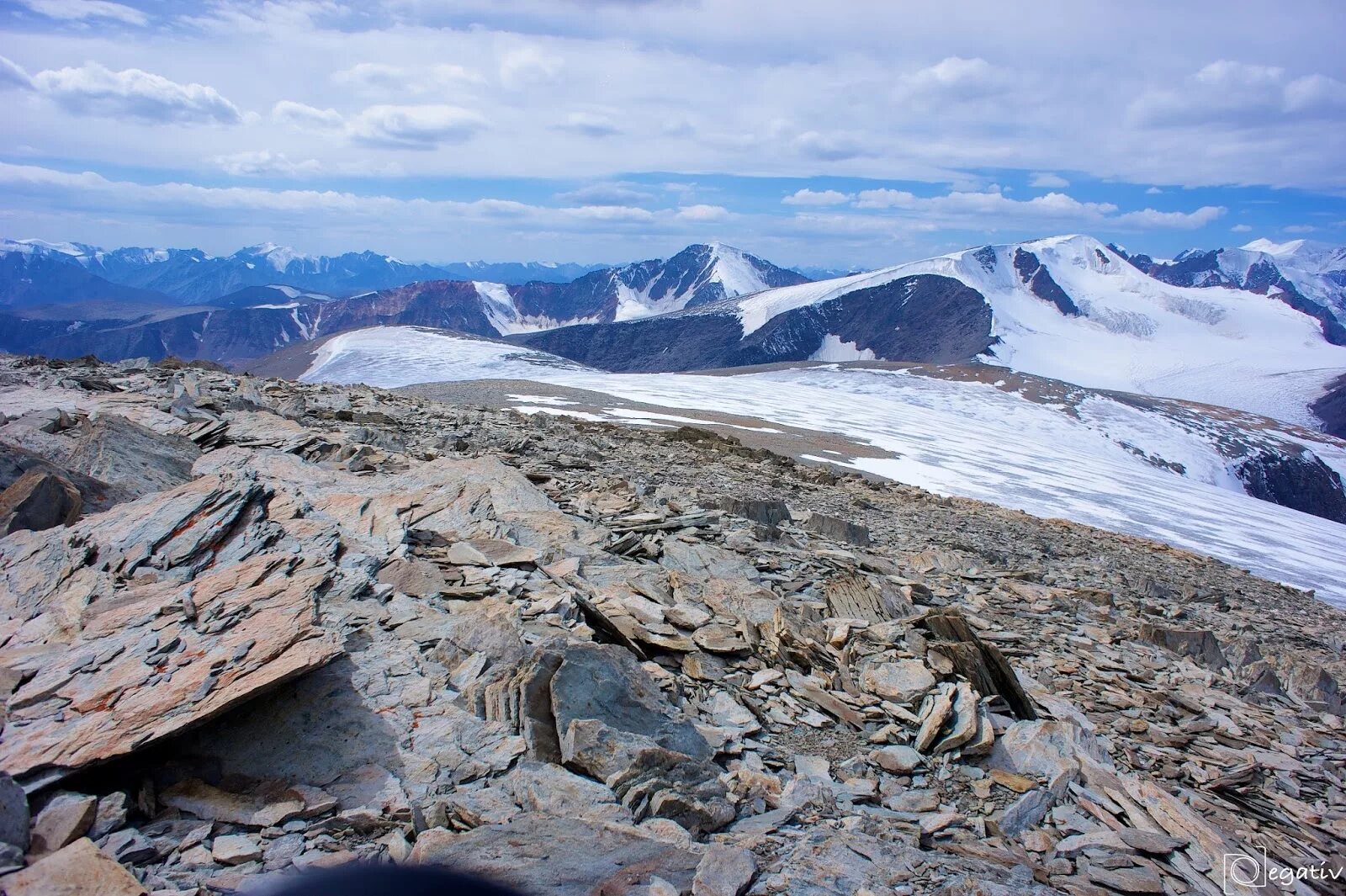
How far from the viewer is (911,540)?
1764cm

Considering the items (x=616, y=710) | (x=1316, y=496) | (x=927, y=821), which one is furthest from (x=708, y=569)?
(x=1316, y=496)

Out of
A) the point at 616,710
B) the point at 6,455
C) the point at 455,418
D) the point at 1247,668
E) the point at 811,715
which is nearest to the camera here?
the point at 616,710

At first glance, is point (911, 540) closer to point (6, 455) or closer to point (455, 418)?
point (455, 418)

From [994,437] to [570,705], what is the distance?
70.9 m

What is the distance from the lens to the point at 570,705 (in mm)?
6156

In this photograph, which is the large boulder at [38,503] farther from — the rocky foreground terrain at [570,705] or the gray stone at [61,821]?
the gray stone at [61,821]

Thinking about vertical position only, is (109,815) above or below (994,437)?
above

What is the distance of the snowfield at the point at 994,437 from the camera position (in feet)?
134

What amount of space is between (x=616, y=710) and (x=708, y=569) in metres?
4.73

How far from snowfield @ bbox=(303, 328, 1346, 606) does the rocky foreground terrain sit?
30.7 metres

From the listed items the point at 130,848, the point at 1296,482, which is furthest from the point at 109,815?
the point at 1296,482

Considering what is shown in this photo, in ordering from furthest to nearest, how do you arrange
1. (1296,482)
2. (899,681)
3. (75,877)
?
(1296,482) < (899,681) < (75,877)

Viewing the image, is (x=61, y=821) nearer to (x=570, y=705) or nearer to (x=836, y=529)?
(x=570, y=705)

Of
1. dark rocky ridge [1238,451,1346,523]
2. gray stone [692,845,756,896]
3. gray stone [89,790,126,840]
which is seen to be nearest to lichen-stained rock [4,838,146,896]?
gray stone [89,790,126,840]
